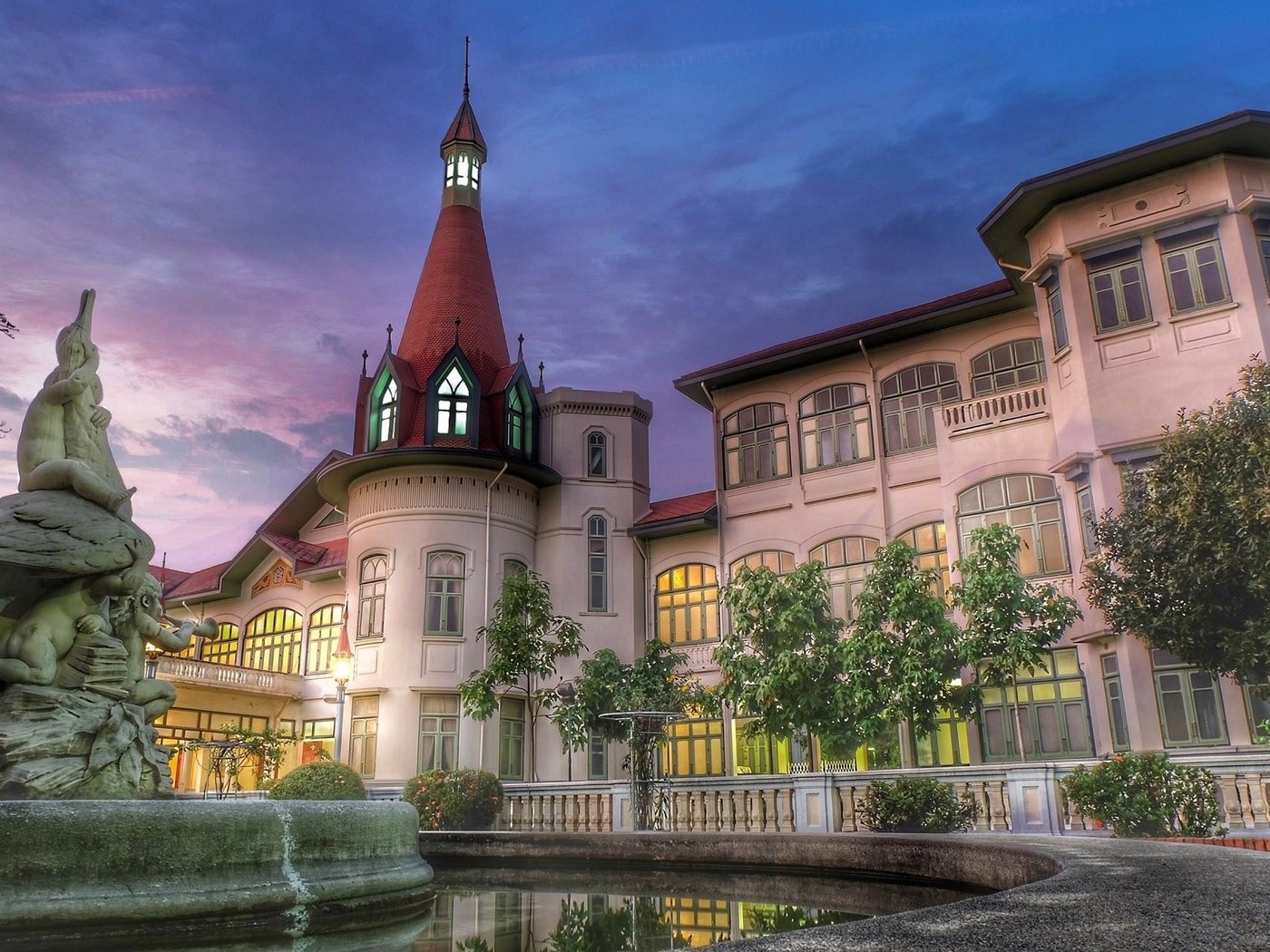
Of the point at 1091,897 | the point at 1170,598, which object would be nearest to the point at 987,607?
the point at 1170,598

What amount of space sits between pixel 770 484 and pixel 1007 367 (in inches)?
281

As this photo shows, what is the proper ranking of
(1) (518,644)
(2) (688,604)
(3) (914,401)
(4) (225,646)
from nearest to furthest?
(1) (518,644)
(3) (914,401)
(2) (688,604)
(4) (225,646)

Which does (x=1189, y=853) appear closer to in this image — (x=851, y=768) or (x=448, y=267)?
(x=851, y=768)

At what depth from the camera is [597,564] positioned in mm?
31391

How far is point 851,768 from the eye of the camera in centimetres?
2362

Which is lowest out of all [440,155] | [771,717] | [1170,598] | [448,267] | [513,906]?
[513,906]

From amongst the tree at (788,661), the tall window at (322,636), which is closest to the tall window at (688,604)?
the tree at (788,661)

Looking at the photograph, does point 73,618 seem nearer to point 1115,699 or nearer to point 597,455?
point 1115,699

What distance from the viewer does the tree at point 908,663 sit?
64.6 feet

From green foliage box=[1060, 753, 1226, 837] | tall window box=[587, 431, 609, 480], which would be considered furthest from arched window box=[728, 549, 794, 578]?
green foliage box=[1060, 753, 1226, 837]

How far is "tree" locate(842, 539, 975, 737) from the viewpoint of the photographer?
1970 cm

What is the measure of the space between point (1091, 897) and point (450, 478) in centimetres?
2651

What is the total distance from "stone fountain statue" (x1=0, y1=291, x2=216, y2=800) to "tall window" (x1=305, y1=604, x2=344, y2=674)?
23939 millimetres

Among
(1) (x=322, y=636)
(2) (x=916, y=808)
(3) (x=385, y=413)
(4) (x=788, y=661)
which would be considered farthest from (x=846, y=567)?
(1) (x=322, y=636)
